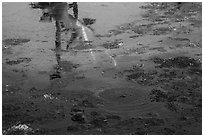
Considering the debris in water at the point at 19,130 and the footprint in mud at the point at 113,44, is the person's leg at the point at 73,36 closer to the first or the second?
the footprint in mud at the point at 113,44

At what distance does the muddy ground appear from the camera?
Answer: 12.0 metres

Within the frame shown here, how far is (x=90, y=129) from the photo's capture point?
37.6 ft

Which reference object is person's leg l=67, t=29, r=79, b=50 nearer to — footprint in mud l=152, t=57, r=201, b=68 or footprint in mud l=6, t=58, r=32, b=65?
footprint in mud l=6, t=58, r=32, b=65

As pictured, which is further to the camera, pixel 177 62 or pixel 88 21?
pixel 88 21

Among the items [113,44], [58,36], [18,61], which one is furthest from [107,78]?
[58,36]

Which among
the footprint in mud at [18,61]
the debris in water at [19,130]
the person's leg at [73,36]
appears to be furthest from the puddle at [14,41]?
the debris in water at [19,130]

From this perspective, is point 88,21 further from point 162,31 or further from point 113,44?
point 162,31

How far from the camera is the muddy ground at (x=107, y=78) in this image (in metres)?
12.0

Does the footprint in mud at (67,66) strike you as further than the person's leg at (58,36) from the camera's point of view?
No

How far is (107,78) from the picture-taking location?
15.5 metres

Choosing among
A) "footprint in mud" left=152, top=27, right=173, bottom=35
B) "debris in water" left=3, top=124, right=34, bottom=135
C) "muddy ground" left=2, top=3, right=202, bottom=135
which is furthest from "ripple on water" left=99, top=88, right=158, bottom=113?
"footprint in mud" left=152, top=27, right=173, bottom=35

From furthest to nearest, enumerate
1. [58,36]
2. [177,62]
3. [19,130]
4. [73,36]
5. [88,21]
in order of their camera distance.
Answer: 1. [88,21]
2. [58,36]
3. [73,36]
4. [177,62]
5. [19,130]

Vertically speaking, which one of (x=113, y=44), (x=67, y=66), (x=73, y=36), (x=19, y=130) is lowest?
(x=19, y=130)

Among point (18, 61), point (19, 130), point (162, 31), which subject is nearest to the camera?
point (19, 130)
